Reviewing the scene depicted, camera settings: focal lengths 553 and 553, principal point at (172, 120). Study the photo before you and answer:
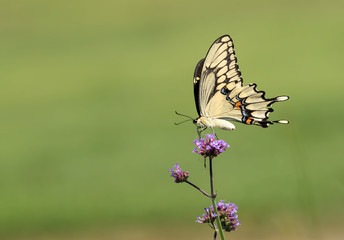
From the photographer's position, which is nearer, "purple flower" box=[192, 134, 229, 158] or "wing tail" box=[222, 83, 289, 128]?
"purple flower" box=[192, 134, 229, 158]

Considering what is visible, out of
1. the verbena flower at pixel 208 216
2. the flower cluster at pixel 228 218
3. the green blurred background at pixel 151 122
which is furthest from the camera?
the green blurred background at pixel 151 122

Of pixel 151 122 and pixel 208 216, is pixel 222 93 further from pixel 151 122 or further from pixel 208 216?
pixel 151 122

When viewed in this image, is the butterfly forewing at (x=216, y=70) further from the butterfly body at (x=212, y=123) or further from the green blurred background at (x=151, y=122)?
the green blurred background at (x=151, y=122)

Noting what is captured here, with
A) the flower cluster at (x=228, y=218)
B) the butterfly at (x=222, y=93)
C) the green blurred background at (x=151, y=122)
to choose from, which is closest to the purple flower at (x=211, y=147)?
the flower cluster at (x=228, y=218)

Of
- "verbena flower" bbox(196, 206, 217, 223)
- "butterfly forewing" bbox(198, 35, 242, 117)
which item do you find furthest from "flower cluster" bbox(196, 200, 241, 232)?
"butterfly forewing" bbox(198, 35, 242, 117)

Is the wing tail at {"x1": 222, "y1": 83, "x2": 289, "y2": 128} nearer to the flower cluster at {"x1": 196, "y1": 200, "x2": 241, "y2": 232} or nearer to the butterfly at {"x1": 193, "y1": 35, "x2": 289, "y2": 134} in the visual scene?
the butterfly at {"x1": 193, "y1": 35, "x2": 289, "y2": 134}

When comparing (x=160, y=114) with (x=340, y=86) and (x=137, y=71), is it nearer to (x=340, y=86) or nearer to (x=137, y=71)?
(x=137, y=71)
